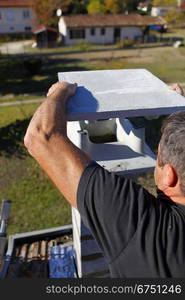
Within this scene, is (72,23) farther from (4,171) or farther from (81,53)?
(4,171)

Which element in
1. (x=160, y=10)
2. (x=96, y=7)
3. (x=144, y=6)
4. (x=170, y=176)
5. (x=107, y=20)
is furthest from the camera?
(x=160, y=10)

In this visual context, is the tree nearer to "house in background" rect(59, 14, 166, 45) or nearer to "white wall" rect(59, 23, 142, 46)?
"house in background" rect(59, 14, 166, 45)

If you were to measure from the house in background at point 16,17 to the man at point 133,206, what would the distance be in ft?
170

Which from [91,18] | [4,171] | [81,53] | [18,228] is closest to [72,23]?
[91,18]

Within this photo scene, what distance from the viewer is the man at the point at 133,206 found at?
6.72ft

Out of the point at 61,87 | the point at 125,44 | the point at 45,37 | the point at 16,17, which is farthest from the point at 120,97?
the point at 16,17

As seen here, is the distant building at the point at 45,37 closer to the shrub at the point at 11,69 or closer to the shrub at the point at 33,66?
the shrub at the point at 11,69

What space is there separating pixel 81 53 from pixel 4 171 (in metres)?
27.2

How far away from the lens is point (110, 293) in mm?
2420

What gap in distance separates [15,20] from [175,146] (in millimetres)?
53019

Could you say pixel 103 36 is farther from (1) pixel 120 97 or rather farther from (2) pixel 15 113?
(1) pixel 120 97

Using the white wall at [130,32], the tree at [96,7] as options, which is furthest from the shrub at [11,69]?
the tree at [96,7]

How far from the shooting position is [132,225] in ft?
6.91

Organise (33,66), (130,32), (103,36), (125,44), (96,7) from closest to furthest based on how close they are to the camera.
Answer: (33,66) < (125,44) < (103,36) < (130,32) < (96,7)
